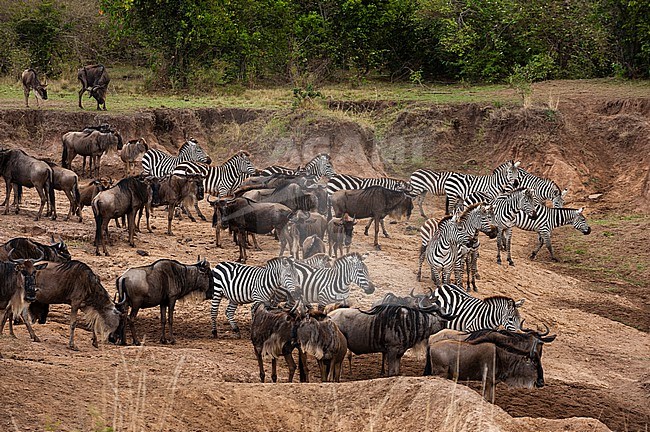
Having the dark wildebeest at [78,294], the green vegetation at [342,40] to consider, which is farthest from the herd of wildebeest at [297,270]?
the green vegetation at [342,40]

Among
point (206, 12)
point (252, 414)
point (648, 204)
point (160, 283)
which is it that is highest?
point (206, 12)

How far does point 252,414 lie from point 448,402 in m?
1.87

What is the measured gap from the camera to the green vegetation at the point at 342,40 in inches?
1161

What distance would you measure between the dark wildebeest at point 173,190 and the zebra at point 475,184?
678cm

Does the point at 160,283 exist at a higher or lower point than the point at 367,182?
lower

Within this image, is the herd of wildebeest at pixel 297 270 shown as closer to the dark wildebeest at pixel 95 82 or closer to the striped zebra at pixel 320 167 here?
the striped zebra at pixel 320 167

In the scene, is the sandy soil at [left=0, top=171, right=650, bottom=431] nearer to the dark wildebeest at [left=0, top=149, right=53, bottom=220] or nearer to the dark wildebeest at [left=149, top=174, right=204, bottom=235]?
the dark wildebeest at [left=149, top=174, right=204, bottom=235]

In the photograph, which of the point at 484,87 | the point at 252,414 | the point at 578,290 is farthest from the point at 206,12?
the point at 252,414

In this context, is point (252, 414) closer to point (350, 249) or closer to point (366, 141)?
point (350, 249)

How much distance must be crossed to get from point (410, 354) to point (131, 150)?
11.6m

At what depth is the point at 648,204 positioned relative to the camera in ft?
76.0

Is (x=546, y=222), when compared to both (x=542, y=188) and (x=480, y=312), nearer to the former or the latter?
(x=542, y=188)

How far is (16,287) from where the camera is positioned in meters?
10.8

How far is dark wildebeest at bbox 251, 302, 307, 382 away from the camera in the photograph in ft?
34.6
